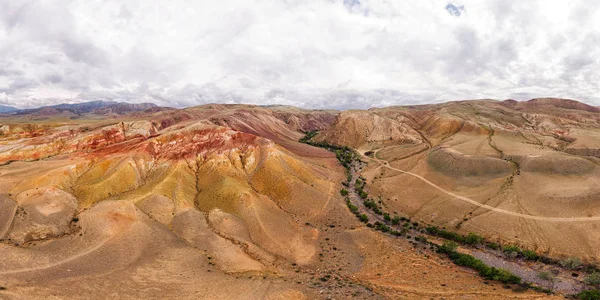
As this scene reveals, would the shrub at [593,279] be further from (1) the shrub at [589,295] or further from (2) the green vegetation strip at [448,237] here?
(2) the green vegetation strip at [448,237]

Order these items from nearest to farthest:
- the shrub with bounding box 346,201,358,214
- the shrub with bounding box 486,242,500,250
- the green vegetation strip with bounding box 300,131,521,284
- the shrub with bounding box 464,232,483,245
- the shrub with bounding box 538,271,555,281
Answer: the green vegetation strip with bounding box 300,131,521,284
the shrub with bounding box 538,271,555,281
the shrub with bounding box 486,242,500,250
the shrub with bounding box 464,232,483,245
the shrub with bounding box 346,201,358,214

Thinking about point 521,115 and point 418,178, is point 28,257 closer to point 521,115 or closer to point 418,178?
point 418,178

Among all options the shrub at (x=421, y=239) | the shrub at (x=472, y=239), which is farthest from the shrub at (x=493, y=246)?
the shrub at (x=421, y=239)

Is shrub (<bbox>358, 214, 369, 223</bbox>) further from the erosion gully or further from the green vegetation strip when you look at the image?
the erosion gully

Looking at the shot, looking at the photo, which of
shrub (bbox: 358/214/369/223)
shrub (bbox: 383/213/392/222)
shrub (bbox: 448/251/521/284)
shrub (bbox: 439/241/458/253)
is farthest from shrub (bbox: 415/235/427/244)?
shrub (bbox: 358/214/369/223)

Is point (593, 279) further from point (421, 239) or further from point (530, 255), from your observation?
point (421, 239)

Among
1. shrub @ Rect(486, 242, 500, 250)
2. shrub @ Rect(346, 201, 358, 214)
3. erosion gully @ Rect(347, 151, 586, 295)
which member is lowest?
erosion gully @ Rect(347, 151, 586, 295)

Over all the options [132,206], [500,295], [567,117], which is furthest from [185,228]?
[567,117]
